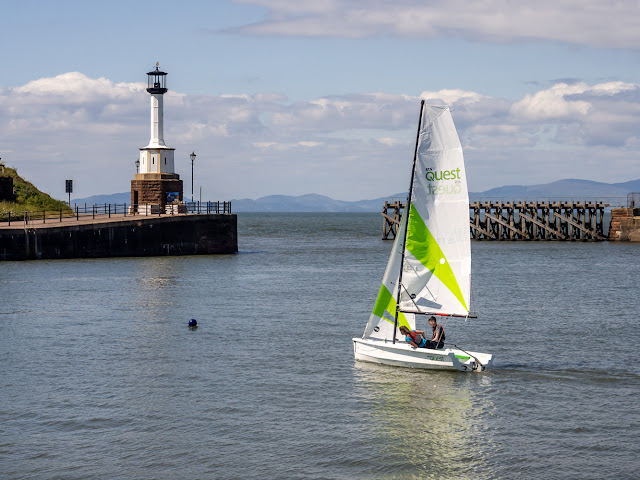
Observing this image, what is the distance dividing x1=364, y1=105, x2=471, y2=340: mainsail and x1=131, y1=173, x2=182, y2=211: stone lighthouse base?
4119 cm

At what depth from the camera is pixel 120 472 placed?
50.0 ft

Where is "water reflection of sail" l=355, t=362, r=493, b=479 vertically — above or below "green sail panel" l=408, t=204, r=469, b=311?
below

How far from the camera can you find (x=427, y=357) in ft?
73.3

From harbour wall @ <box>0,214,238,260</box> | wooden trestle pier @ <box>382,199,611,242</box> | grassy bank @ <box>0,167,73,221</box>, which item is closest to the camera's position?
harbour wall @ <box>0,214,238,260</box>

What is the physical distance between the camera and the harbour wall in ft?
169

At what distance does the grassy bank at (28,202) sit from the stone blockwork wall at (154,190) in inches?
321

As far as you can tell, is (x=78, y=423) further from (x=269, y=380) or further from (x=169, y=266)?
(x=169, y=266)

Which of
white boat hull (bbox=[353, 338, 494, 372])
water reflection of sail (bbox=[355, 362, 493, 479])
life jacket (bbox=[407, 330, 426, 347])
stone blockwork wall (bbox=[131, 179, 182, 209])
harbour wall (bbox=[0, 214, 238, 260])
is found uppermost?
stone blockwork wall (bbox=[131, 179, 182, 209])

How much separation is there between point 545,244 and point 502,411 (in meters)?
60.0

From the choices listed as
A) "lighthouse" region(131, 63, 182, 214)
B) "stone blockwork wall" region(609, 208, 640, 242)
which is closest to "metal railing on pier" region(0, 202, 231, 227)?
"lighthouse" region(131, 63, 182, 214)

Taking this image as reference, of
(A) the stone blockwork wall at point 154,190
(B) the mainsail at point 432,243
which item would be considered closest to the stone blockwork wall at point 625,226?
(A) the stone blockwork wall at point 154,190

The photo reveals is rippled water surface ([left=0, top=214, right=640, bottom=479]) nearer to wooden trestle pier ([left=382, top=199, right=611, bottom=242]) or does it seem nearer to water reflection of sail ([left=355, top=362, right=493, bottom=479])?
water reflection of sail ([left=355, top=362, right=493, bottom=479])

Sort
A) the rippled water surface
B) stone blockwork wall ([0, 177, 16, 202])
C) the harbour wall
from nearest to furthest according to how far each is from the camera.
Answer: the rippled water surface → the harbour wall → stone blockwork wall ([0, 177, 16, 202])

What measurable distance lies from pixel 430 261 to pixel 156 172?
4248 cm
